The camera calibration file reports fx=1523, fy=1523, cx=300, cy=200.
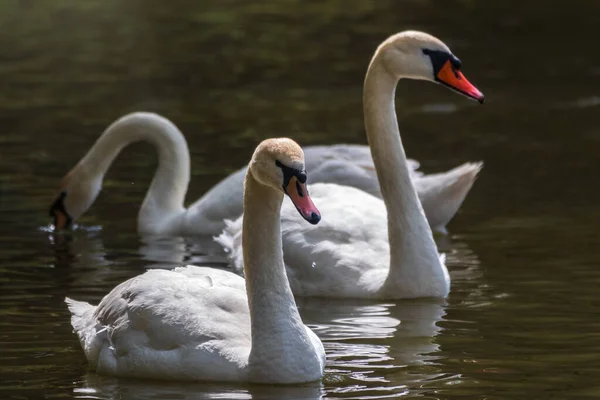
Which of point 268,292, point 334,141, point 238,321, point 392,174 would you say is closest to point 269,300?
point 268,292

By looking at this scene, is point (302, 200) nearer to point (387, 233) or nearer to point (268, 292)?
point (268, 292)

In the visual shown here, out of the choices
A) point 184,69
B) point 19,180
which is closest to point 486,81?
point 184,69

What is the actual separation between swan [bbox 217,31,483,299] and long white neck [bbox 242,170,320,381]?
8.11 ft

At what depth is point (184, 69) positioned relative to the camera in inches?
939

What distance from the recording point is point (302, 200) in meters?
7.73

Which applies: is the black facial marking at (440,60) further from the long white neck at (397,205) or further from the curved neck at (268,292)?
the curved neck at (268,292)

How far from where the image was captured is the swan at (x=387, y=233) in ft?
35.0

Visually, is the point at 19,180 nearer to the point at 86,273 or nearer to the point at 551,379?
the point at 86,273

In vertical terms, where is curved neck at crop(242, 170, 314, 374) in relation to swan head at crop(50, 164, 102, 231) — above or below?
above

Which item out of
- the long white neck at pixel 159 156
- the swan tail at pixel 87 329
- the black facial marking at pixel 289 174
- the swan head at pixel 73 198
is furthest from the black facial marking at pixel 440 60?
the swan head at pixel 73 198

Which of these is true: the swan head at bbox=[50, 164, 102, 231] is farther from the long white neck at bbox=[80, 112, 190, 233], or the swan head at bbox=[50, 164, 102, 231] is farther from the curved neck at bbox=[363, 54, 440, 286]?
the curved neck at bbox=[363, 54, 440, 286]

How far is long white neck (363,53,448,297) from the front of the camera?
10.6m

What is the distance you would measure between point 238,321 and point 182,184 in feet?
19.2

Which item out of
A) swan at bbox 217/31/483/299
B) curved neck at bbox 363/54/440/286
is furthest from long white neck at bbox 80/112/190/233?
curved neck at bbox 363/54/440/286
